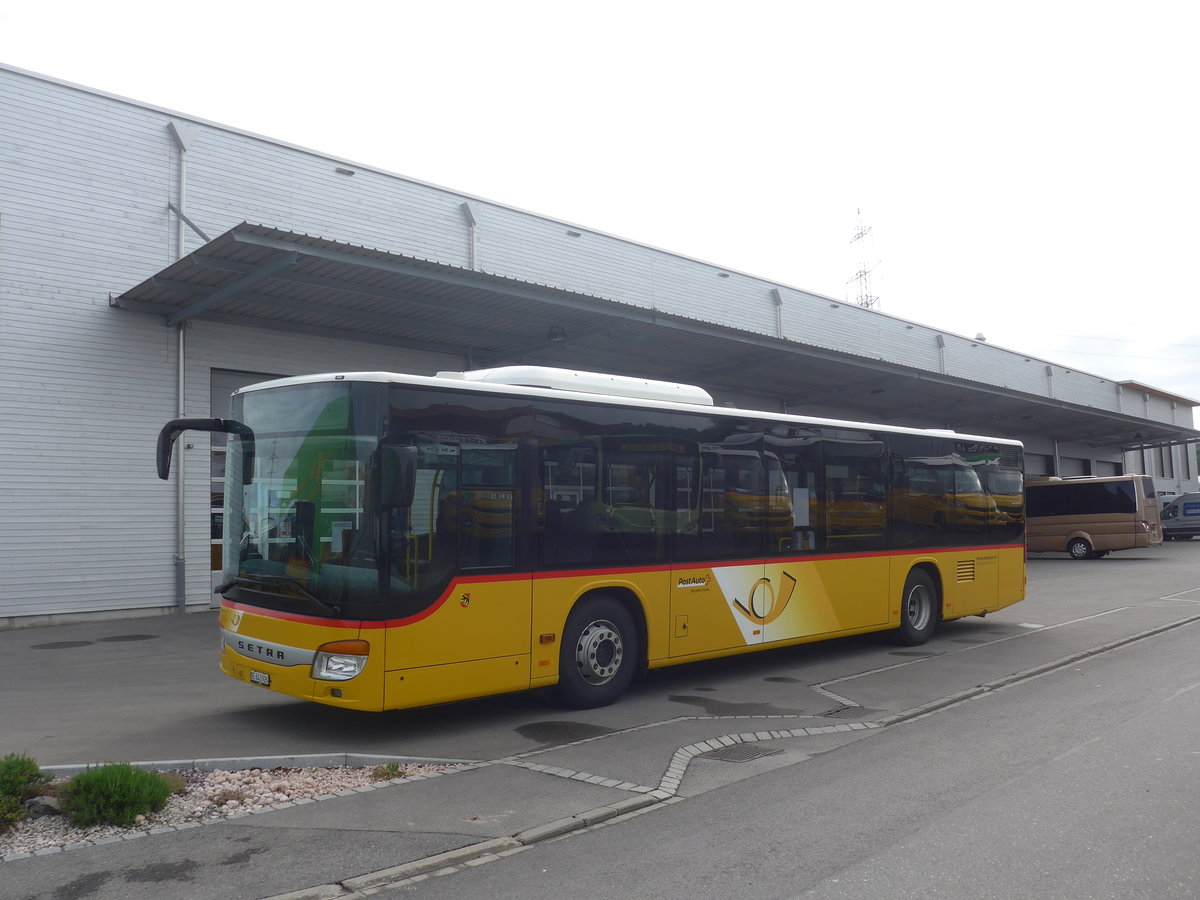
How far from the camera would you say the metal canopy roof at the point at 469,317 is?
543 inches

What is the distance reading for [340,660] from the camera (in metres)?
6.87

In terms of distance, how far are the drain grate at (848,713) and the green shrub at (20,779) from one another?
6.03 meters

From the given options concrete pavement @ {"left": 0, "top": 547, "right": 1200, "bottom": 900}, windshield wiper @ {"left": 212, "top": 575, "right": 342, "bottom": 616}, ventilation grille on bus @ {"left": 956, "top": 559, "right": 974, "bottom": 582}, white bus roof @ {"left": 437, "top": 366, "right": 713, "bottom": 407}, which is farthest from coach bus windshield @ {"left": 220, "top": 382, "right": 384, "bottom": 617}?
ventilation grille on bus @ {"left": 956, "top": 559, "right": 974, "bottom": 582}

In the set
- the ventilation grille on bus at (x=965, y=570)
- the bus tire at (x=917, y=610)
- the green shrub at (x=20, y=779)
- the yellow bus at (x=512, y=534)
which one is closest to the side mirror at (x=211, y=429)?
the yellow bus at (x=512, y=534)

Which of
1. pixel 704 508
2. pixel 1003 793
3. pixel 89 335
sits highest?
pixel 89 335

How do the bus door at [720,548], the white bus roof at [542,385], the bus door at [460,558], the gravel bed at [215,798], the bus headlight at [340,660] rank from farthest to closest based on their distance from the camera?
the bus door at [720,548] → the white bus roof at [542,385] → the bus door at [460,558] → the bus headlight at [340,660] → the gravel bed at [215,798]

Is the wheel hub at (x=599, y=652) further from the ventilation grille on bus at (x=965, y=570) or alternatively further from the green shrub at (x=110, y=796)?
the ventilation grille on bus at (x=965, y=570)

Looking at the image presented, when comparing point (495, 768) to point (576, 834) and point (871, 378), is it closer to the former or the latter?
point (576, 834)

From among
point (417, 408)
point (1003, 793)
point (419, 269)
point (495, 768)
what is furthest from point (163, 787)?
point (419, 269)

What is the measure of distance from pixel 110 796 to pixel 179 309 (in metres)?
12.5

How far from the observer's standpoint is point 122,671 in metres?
10.9

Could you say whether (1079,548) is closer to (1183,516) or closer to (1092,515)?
(1092,515)

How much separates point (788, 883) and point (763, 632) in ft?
19.1

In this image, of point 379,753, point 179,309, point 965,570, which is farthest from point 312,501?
point 179,309
